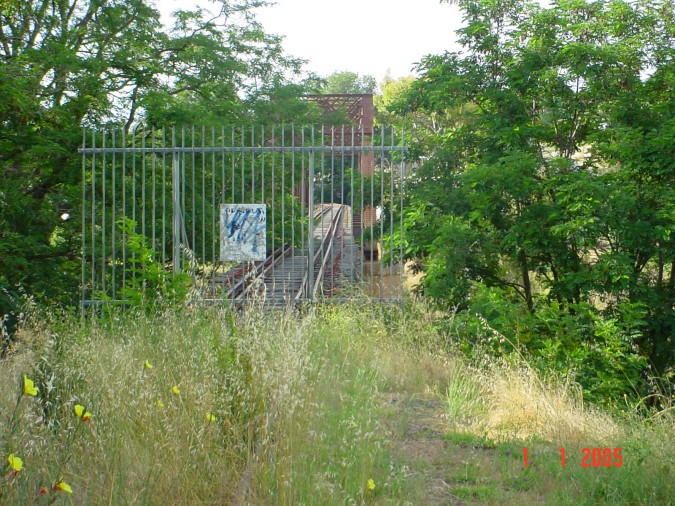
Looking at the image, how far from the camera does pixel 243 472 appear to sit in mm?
3783

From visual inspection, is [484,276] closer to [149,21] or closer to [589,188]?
[589,188]

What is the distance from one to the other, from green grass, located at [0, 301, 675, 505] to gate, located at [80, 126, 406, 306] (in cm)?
237

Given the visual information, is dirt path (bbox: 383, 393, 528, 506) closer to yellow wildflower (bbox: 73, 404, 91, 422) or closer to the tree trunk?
yellow wildflower (bbox: 73, 404, 91, 422)

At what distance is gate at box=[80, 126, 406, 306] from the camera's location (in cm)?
970

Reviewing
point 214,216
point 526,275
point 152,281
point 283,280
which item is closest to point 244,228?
point 214,216

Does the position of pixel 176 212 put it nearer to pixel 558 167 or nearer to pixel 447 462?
pixel 558 167

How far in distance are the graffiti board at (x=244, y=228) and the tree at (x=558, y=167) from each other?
86.8 inches

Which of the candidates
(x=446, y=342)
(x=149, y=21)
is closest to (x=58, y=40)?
(x=149, y=21)

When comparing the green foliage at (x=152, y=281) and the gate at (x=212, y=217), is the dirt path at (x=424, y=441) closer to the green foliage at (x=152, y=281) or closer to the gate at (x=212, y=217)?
the gate at (x=212, y=217)

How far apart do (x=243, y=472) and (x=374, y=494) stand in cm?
73

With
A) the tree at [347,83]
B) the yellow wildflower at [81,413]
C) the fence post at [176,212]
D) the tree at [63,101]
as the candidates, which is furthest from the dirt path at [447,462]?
the tree at [347,83]

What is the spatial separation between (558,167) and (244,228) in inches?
169

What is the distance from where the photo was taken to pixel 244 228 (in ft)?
33.4

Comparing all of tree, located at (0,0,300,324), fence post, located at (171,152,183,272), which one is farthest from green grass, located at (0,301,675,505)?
tree, located at (0,0,300,324)
